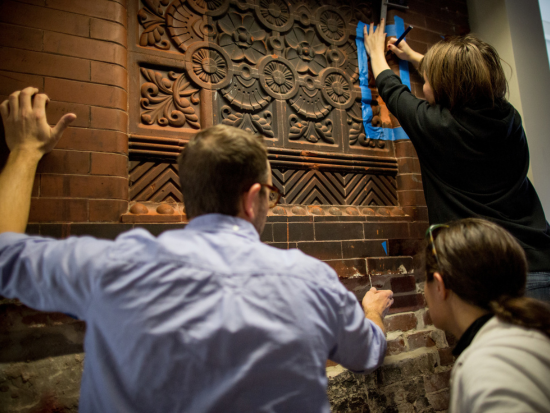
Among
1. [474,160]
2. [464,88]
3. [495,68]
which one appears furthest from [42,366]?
[495,68]

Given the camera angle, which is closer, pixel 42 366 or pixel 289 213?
pixel 42 366

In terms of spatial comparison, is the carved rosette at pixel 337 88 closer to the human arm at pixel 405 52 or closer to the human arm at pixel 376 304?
the human arm at pixel 405 52

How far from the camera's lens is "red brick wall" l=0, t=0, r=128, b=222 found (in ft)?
5.29

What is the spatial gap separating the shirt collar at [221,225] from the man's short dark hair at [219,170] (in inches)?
1.1

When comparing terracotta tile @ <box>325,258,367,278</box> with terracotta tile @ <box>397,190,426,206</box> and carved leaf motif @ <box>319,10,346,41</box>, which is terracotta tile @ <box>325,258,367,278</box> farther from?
carved leaf motif @ <box>319,10,346,41</box>

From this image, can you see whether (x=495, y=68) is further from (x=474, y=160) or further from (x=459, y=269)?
(x=459, y=269)

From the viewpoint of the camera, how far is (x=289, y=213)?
2125 mm

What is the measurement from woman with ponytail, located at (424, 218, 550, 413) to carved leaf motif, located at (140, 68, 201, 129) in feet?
4.77

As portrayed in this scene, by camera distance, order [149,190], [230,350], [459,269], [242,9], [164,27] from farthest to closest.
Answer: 1. [242,9]
2. [164,27]
3. [149,190]
4. [459,269]
5. [230,350]

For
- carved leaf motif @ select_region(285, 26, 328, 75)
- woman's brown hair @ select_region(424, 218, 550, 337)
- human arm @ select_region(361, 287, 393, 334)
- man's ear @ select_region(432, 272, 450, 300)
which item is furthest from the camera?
carved leaf motif @ select_region(285, 26, 328, 75)

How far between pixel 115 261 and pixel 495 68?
5.94 feet

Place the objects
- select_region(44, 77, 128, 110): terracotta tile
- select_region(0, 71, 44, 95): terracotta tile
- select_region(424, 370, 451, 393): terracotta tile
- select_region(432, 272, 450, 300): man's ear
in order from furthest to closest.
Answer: select_region(424, 370, 451, 393): terracotta tile
select_region(44, 77, 128, 110): terracotta tile
select_region(0, 71, 44, 95): terracotta tile
select_region(432, 272, 450, 300): man's ear

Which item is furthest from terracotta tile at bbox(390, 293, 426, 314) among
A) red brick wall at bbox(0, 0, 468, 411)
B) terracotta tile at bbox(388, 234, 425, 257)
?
terracotta tile at bbox(388, 234, 425, 257)

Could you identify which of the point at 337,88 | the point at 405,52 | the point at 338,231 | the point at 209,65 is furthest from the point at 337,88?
the point at 338,231
